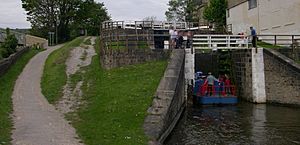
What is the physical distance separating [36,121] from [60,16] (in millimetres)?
57958

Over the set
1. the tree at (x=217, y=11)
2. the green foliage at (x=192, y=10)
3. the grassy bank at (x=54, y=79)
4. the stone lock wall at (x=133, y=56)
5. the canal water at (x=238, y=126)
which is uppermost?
the green foliage at (x=192, y=10)

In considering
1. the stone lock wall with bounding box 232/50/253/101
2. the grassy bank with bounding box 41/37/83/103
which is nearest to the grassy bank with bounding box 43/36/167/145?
the grassy bank with bounding box 41/37/83/103

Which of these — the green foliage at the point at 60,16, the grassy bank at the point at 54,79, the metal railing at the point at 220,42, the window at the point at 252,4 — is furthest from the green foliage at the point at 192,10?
the metal railing at the point at 220,42

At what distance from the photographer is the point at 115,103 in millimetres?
16406

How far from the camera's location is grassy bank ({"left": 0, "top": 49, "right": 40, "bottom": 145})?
39.6ft

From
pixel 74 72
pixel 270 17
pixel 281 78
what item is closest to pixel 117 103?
pixel 74 72

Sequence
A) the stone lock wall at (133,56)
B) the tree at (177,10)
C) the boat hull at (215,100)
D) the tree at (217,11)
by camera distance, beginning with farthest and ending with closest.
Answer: the tree at (177,10), the tree at (217,11), the stone lock wall at (133,56), the boat hull at (215,100)

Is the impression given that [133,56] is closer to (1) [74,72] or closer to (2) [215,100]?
(1) [74,72]

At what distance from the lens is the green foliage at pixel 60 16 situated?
227 feet

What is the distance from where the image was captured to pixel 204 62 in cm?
3111

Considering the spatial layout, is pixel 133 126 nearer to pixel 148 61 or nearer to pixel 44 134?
pixel 44 134

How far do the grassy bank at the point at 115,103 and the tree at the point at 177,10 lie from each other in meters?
63.2

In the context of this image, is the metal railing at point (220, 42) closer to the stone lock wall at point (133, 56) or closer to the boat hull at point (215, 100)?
the stone lock wall at point (133, 56)

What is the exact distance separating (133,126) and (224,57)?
1699 centimetres
